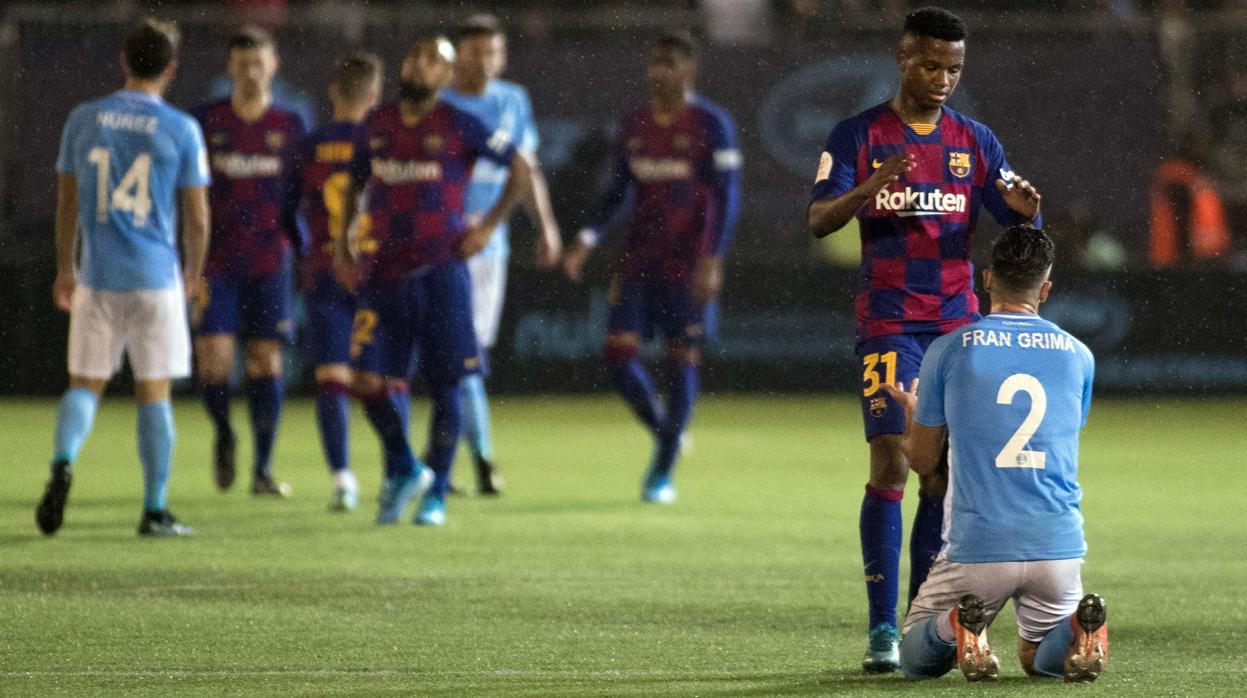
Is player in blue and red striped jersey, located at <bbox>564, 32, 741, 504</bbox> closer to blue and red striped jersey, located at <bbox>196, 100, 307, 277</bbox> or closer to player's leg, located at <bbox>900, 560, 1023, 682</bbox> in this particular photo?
blue and red striped jersey, located at <bbox>196, 100, 307, 277</bbox>

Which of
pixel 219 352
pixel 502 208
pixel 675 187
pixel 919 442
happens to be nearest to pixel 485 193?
pixel 675 187

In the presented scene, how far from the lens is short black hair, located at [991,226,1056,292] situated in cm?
612

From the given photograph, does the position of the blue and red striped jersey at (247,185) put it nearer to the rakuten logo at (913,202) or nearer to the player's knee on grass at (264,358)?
the player's knee on grass at (264,358)

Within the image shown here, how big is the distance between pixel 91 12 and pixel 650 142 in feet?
26.4

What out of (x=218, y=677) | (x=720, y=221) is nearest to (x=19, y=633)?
(x=218, y=677)

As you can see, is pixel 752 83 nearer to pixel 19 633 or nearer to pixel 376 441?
pixel 376 441

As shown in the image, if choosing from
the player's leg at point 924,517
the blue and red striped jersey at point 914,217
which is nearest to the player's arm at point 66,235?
the blue and red striped jersey at point 914,217

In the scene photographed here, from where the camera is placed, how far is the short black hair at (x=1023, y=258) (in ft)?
20.1

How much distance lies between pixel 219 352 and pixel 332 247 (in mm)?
1141

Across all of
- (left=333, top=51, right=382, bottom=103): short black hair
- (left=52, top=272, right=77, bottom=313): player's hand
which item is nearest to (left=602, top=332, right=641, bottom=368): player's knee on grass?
(left=333, top=51, right=382, bottom=103): short black hair

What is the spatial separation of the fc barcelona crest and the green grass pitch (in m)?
1.58

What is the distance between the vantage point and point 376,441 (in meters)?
15.6

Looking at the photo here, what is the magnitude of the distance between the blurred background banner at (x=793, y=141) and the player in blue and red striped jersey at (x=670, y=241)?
6239 mm

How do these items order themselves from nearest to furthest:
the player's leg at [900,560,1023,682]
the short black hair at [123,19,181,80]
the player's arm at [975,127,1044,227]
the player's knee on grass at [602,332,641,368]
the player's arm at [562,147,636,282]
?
the player's leg at [900,560,1023,682] → the player's arm at [975,127,1044,227] → the short black hair at [123,19,181,80] → the player's knee on grass at [602,332,641,368] → the player's arm at [562,147,636,282]
